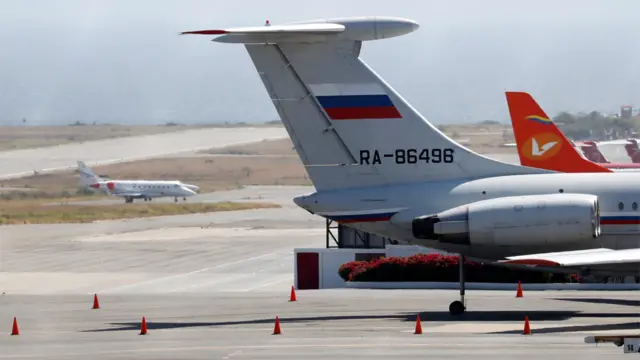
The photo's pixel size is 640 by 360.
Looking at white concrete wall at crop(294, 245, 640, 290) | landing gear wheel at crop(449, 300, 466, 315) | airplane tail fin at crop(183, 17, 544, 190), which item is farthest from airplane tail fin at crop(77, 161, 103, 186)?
landing gear wheel at crop(449, 300, 466, 315)

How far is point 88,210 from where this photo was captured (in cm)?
9500

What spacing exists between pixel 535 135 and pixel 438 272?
49.1 ft

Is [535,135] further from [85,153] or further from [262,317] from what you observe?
[85,153]

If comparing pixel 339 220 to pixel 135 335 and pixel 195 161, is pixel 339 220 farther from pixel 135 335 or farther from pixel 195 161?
pixel 195 161

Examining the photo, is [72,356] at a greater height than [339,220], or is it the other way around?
[339,220]

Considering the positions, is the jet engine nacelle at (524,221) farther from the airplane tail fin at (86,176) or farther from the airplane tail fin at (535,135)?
the airplane tail fin at (86,176)

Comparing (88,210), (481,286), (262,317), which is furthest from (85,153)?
(262,317)

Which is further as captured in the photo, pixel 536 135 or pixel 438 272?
pixel 536 135

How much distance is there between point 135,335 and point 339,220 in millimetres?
5551

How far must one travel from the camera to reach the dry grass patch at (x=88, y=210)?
8588 centimetres

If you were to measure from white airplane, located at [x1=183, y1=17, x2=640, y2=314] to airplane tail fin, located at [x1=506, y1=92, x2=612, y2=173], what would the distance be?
19.2 meters

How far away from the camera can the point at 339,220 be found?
28250 millimetres

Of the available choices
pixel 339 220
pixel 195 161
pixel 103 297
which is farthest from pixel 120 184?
pixel 339 220

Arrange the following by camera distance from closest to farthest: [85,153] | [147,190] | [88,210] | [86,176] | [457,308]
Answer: [457,308] < [88,210] < [147,190] < [86,176] < [85,153]
